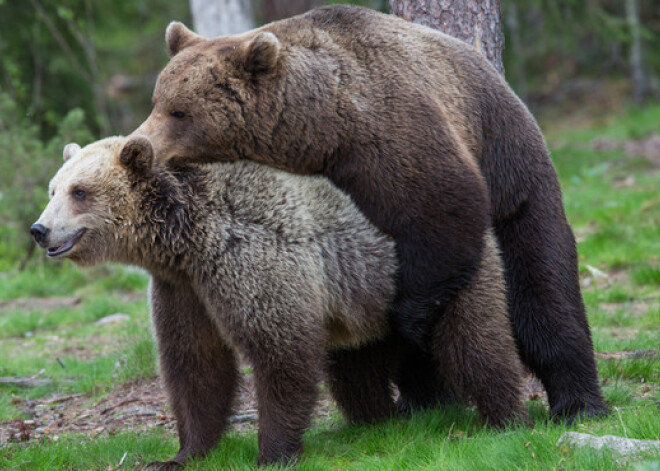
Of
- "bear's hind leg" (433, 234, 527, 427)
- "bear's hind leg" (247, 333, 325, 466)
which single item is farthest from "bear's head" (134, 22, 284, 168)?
"bear's hind leg" (433, 234, 527, 427)

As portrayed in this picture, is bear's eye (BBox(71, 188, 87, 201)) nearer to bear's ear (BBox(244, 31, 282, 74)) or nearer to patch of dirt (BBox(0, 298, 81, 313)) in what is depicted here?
bear's ear (BBox(244, 31, 282, 74))

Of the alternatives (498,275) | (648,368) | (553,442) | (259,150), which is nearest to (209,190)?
(259,150)

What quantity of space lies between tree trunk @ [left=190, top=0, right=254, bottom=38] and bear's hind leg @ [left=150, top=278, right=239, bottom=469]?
20.8 feet

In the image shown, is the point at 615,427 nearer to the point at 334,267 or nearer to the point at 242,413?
the point at 334,267

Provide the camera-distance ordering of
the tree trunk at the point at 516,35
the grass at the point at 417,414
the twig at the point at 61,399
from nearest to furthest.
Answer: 1. the grass at the point at 417,414
2. the twig at the point at 61,399
3. the tree trunk at the point at 516,35

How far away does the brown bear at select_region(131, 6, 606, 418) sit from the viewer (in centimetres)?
517

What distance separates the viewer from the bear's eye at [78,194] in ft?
17.0

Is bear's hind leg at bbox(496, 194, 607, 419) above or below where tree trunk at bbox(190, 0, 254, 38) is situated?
below

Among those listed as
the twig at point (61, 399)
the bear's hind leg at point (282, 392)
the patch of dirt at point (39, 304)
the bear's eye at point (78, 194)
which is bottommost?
the patch of dirt at point (39, 304)

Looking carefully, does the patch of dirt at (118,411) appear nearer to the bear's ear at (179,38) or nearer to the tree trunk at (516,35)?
the bear's ear at (179,38)

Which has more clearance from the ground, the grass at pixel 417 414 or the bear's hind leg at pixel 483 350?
the bear's hind leg at pixel 483 350

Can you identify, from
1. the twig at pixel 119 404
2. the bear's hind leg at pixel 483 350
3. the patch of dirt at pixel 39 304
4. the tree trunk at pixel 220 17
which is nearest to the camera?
the bear's hind leg at pixel 483 350

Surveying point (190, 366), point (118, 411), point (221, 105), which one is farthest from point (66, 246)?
point (118, 411)

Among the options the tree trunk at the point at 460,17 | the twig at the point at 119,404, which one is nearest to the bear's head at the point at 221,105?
the tree trunk at the point at 460,17
